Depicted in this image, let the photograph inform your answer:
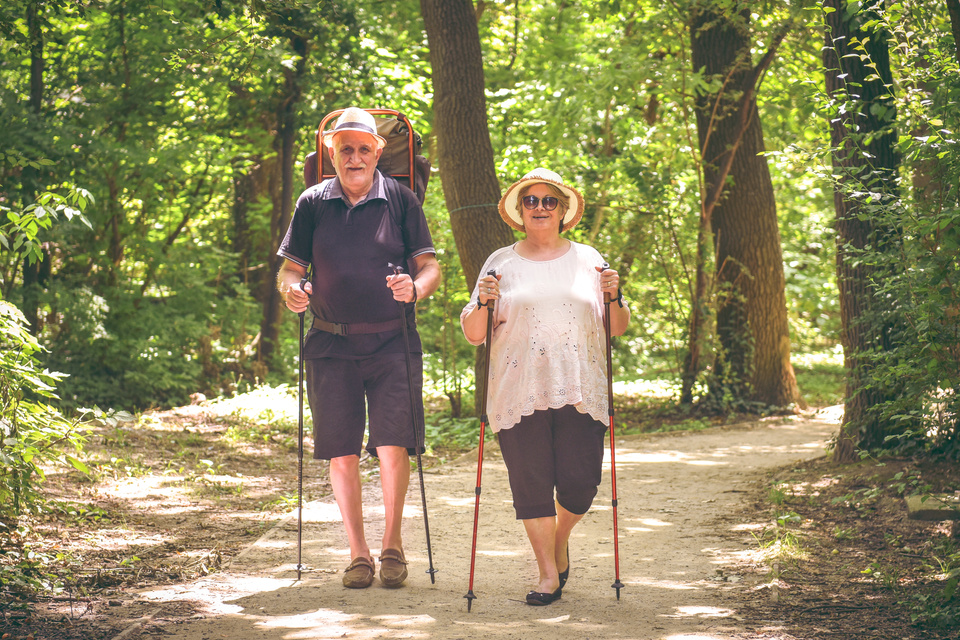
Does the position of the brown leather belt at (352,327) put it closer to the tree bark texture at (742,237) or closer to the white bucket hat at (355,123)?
the white bucket hat at (355,123)

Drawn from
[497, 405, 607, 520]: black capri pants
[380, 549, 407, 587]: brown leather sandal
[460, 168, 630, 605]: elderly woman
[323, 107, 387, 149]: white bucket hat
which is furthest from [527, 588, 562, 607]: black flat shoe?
[323, 107, 387, 149]: white bucket hat

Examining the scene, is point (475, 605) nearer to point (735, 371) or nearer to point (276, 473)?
point (276, 473)

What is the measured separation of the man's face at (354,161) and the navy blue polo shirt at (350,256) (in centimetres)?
6

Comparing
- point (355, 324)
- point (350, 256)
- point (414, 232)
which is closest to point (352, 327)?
point (355, 324)

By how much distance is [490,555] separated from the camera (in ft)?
17.0

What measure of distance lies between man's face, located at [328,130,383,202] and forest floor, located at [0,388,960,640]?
1.97 metres

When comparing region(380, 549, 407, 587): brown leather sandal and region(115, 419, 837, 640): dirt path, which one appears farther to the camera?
region(380, 549, 407, 587): brown leather sandal

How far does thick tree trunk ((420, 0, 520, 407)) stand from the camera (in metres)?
8.82

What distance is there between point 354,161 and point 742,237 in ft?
23.8

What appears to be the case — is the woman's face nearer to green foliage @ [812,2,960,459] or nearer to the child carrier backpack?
the child carrier backpack

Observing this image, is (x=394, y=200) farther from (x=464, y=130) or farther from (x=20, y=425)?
(x=464, y=130)

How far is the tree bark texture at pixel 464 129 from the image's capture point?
8.82m

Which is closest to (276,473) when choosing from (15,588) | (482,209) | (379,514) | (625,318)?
(379,514)

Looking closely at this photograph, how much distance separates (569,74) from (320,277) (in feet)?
26.1
